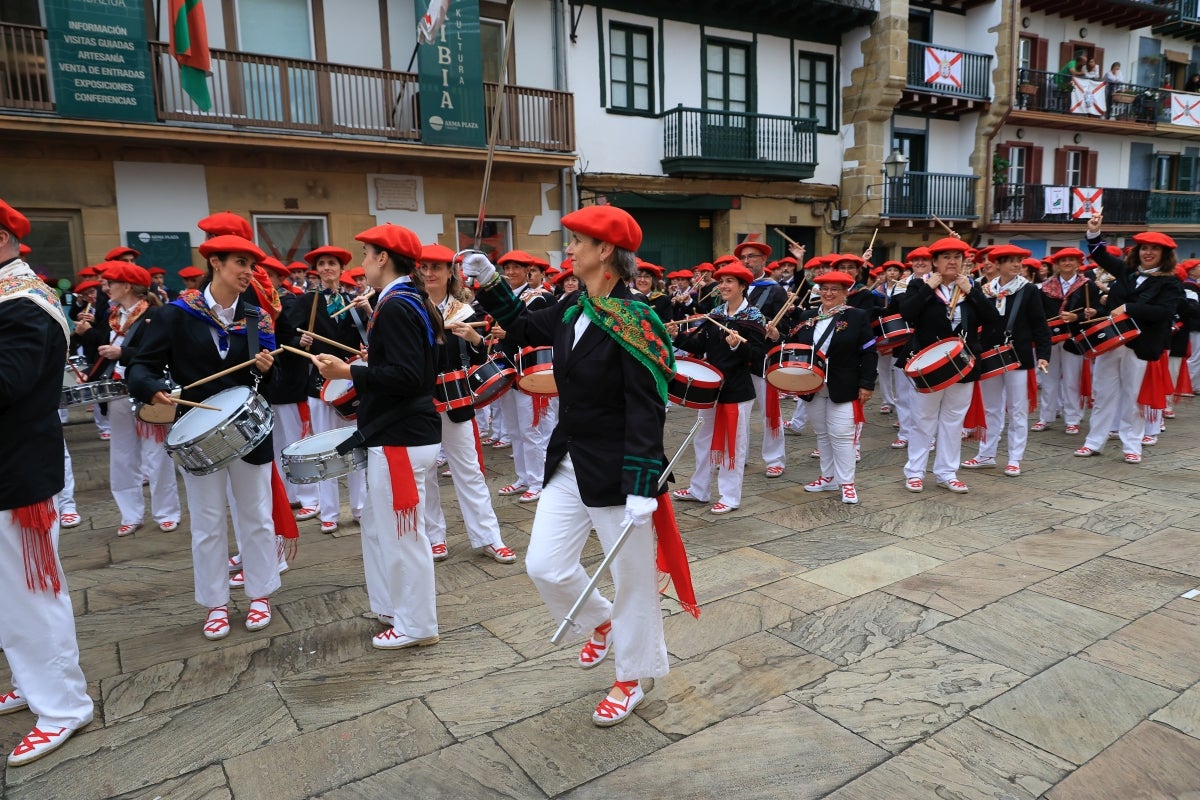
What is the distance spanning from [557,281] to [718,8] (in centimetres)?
1125

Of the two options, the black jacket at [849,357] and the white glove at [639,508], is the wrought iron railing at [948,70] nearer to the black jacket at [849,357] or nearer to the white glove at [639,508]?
the black jacket at [849,357]

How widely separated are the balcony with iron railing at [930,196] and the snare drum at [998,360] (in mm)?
14040

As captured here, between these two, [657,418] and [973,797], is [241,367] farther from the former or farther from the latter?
[973,797]

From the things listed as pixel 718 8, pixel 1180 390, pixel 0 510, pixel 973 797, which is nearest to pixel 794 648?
pixel 973 797

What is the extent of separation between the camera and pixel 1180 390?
1067 centimetres

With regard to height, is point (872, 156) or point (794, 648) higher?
point (872, 156)

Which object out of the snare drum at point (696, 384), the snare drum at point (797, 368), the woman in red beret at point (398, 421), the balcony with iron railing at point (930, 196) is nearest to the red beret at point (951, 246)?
the snare drum at point (797, 368)

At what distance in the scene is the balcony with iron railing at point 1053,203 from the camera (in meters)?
23.4

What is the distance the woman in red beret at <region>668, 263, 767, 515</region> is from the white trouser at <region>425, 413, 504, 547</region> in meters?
2.04

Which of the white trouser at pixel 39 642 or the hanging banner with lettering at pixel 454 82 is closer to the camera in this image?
the white trouser at pixel 39 642

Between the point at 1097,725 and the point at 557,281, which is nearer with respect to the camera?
the point at 1097,725

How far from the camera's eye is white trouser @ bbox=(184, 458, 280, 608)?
4172 mm

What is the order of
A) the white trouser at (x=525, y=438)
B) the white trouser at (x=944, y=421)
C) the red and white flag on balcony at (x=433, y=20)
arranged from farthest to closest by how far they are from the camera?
1. the white trouser at (x=525, y=438)
2. the white trouser at (x=944, y=421)
3. the red and white flag on balcony at (x=433, y=20)

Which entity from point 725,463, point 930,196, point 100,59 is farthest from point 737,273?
point 930,196
